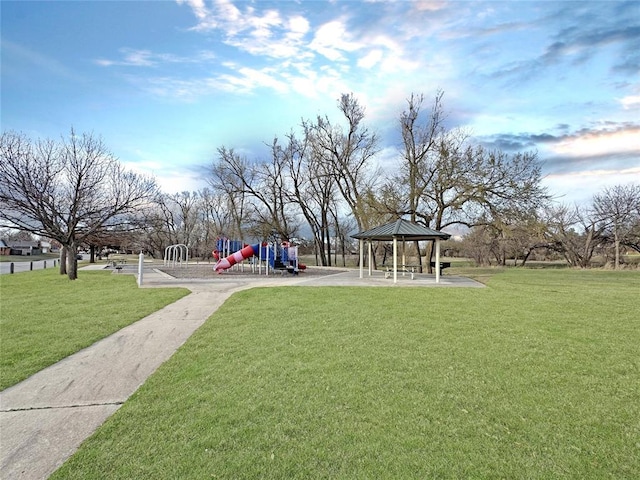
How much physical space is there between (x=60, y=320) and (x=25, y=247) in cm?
9653

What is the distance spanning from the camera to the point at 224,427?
2.83m

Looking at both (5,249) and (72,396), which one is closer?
(72,396)

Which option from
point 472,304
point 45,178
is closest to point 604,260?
point 472,304

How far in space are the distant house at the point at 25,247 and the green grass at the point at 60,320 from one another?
83.4 meters

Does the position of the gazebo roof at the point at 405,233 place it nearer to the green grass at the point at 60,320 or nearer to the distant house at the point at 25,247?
the green grass at the point at 60,320

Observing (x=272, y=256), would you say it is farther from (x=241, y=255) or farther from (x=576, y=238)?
(x=576, y=238)

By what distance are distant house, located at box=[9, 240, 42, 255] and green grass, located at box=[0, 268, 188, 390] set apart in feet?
274

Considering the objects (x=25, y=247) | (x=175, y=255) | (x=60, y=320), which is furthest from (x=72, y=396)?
(x=25, y=247)

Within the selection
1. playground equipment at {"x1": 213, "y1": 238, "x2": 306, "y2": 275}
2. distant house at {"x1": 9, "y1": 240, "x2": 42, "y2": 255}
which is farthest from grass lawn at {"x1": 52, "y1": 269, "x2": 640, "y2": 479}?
distant house at {"x1": 9, "y1": 240, "x2": 42, "y2": 255}

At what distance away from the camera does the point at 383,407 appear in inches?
123

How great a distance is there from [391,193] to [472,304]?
13.2 m

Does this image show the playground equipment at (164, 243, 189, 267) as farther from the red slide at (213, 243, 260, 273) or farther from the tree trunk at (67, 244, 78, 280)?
the tree trunk at (67, 244, 78, 280)

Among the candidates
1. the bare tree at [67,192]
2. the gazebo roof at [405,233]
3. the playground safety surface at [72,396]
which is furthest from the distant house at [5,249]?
the playground safety surface at [72,396]

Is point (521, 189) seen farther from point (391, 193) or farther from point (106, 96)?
point (106, 96)
